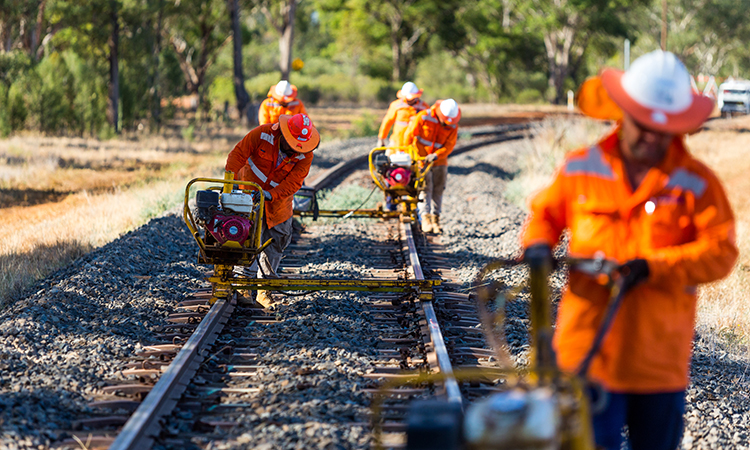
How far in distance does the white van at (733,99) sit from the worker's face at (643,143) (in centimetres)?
4738

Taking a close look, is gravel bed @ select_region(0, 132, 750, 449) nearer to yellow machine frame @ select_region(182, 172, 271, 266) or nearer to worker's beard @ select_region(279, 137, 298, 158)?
yellow machine frame @ select_region(182, 172, 271, 266)

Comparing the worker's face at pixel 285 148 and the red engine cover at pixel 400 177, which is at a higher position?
the worker's face at pixel 285 148

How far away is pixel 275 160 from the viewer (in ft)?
23.4

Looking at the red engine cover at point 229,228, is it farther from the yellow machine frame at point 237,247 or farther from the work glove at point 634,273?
the work glove at point 634,273

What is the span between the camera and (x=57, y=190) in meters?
16.4

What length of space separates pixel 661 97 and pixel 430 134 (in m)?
8.46

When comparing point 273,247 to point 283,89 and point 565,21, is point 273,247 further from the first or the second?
point 565,21

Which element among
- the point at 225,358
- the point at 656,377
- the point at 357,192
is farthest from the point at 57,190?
the point at 656,377

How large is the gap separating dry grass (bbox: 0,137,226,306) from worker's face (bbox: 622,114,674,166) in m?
6.63

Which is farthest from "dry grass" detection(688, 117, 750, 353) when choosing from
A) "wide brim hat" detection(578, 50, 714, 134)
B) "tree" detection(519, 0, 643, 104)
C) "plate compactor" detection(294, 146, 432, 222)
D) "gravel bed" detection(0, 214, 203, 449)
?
"tree" detection(519, 0, 643, 104)

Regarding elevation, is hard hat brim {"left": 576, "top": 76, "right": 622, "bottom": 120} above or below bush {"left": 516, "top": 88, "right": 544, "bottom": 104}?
below

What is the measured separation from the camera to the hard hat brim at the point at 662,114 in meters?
2.73

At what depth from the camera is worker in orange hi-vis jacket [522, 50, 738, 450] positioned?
279cm

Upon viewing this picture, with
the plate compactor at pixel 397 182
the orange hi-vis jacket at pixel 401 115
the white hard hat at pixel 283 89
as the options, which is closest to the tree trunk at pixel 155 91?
the white hard hat at pixel 283 89
